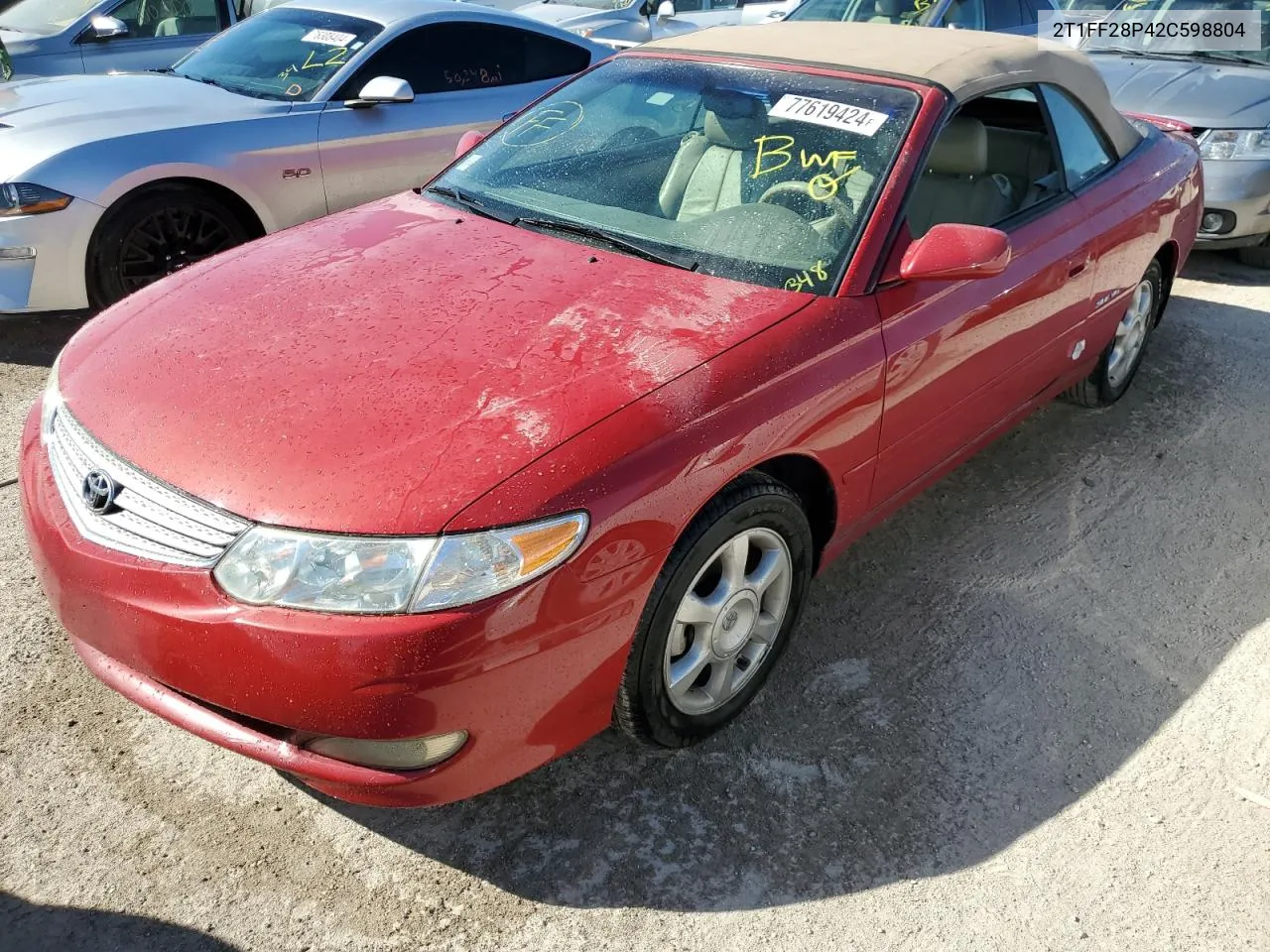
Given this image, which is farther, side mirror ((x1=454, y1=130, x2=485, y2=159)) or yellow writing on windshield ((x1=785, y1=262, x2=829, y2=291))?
side mirror ((x1=454, y1=130, x2=485, y2=159))

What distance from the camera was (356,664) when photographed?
1.88 m

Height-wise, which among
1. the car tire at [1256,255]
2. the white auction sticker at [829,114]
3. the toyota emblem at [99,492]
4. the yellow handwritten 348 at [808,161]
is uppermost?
the white auction sticker at [829,114]

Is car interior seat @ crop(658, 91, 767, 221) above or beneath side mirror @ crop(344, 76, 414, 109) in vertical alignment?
above

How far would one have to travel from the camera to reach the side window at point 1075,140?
3.52 meters

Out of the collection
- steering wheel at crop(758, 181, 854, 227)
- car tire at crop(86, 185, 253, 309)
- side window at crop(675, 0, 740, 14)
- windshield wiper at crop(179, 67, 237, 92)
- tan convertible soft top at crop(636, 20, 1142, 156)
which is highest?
tan convertible soft top at crop(636, 20, 1142, 156)

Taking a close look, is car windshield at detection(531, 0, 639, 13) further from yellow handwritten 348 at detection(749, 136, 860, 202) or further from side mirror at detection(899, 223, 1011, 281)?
side mirror at detection(899, 223, 1011, 281)

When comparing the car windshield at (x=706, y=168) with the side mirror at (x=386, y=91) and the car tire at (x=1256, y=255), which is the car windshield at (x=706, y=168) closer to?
the side mirror at (x=386, y=91)

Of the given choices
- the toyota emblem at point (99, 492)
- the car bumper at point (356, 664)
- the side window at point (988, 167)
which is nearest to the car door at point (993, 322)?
the side window at point (988, 167)

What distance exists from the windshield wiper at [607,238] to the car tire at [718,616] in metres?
0.66

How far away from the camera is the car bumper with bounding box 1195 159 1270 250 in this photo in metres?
5.79

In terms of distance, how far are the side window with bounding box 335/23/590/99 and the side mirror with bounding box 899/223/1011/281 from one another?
11.6ft

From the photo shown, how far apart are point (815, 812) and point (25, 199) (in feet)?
12.8

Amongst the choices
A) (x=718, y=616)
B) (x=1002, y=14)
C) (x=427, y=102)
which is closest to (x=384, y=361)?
(x=718, y=616)

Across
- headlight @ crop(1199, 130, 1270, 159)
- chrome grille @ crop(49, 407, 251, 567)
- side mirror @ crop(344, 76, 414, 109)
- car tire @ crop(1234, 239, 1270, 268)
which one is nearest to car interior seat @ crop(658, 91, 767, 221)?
chrome grille @ crop(49, 407, 251, 567)
